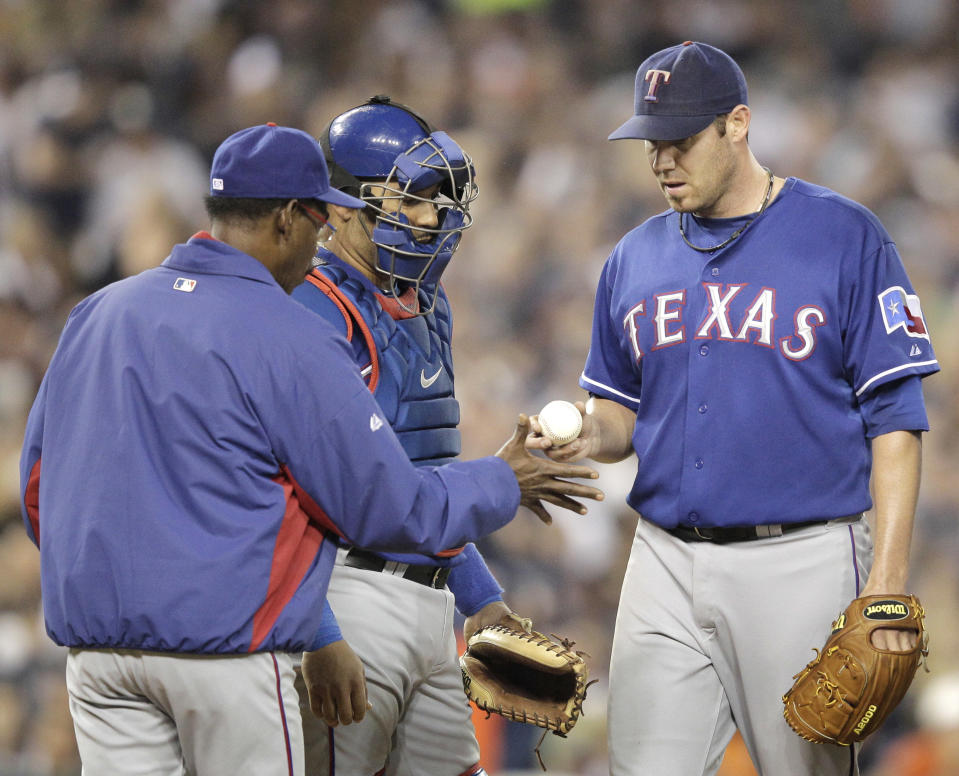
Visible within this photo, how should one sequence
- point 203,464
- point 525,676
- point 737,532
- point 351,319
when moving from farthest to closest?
1. point 525,676
2. point 737,532
3. point 351,319
4. point 203,464

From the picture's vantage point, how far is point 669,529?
104 inches

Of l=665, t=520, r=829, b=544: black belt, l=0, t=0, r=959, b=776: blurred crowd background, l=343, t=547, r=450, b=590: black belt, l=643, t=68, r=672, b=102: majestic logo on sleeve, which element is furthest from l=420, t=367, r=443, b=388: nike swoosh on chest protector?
l=0, t=0, r=959, b=776: blurred crowd background

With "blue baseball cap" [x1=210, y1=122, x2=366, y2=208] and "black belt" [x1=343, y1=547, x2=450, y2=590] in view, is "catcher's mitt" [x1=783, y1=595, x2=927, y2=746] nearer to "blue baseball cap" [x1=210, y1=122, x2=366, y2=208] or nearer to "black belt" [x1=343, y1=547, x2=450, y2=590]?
"black belt" [x1=343, y1=547, x2=450, y2=590]

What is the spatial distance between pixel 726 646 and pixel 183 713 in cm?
113

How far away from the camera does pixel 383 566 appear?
247 cm

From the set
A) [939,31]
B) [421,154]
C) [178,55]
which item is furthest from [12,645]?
[939,31]

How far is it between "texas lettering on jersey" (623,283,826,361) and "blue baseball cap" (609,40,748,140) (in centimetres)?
34

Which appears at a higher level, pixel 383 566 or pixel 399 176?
pixel 399 176

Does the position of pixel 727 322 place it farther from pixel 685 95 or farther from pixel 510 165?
pixel 510 165

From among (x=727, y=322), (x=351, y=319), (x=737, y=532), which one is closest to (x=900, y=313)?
(x=727, y=322)

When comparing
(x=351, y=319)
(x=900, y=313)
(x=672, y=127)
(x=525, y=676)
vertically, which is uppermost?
(x=672, y=127)

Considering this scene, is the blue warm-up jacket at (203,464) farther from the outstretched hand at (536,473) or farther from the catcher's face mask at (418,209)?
the catcher's face mask at (418,209)

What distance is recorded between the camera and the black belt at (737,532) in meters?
2.50

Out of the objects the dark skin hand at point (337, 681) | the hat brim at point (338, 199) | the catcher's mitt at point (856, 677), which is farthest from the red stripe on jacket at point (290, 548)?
the catcher's mitt at point (856, 677)
